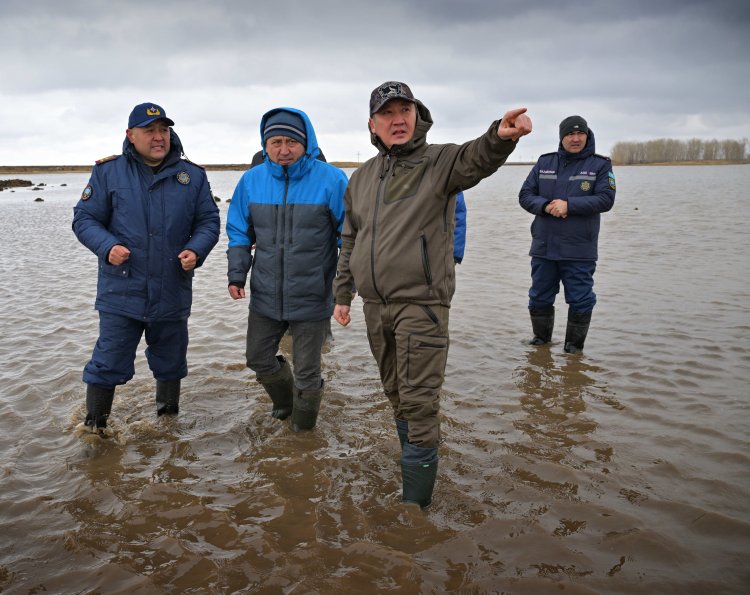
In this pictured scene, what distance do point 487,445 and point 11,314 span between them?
7.50m

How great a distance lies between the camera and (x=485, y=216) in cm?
2514

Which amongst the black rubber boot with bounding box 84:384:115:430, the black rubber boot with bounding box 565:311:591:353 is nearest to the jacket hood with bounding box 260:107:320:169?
the black rubber boot with bounding box 84:384:115:430

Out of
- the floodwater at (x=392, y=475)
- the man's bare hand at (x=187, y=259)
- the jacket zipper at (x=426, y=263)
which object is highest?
the jacket zipper at (x=426, y=263)

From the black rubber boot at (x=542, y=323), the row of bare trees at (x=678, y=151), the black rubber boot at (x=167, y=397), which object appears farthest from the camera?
the row of bare trees at (x=678, y=151)

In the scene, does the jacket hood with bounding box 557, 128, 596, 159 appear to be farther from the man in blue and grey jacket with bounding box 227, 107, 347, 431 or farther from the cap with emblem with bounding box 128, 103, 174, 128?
the cap with emblem with bounding box 128, 103, 174, 128

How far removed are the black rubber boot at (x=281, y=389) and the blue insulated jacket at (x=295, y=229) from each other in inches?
25.0

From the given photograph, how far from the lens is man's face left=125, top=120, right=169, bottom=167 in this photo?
4.43 meters

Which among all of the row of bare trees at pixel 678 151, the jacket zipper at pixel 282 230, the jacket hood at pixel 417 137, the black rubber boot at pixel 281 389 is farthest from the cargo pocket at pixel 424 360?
the row of bare trees at pixel 678 151

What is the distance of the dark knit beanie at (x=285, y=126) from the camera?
433 centimetres

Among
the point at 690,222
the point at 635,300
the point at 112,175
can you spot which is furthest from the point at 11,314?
the point at 690,222

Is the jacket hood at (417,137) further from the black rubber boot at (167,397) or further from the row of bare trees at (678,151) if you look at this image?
the row of bare trees at (678,151)

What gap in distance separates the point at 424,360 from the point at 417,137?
1.35 m

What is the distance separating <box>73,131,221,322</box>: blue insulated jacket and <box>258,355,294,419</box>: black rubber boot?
36.6 inches

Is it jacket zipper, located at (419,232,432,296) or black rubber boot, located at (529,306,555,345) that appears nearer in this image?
jacket zipper, located at (419,232,432,296)
